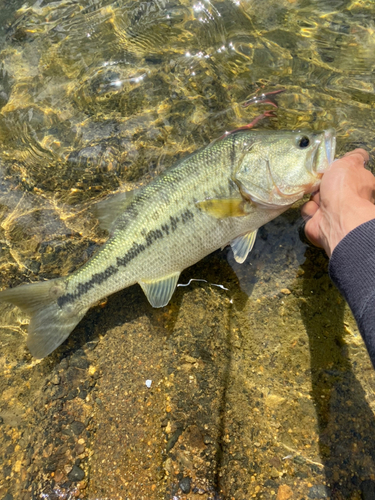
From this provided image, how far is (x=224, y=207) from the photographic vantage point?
3.15 metres

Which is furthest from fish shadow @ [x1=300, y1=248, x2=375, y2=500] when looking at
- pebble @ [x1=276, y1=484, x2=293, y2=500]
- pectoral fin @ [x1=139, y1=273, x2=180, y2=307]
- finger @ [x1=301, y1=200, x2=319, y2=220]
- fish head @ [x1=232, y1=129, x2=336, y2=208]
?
pectoral fin @ [x1=139, y1=273, x2=180, y2=307]

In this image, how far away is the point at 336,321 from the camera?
3.27 metres

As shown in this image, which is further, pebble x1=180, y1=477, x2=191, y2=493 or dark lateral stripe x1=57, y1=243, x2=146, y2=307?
dark lateral stripe x1=57, y1=243, x2=146, y2=307

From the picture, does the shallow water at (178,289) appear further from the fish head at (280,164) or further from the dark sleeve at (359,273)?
the dark sleeve at (359,273)

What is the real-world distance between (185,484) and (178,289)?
1.67 metres

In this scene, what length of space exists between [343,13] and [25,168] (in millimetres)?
4969

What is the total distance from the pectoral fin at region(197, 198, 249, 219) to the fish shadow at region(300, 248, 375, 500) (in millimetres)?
947

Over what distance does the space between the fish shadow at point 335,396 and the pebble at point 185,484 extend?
1.03 metres

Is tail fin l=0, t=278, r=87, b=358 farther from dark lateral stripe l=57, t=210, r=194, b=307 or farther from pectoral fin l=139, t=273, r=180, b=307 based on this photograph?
pectoral fin l=139, t=273, r=180, b=307

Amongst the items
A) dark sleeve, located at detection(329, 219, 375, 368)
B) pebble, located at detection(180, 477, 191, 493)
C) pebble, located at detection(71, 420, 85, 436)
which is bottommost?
pebble, located at detection(180, 477, 191, 493)

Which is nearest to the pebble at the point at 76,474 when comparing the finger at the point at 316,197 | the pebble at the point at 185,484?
the pebble at the point at 185,484

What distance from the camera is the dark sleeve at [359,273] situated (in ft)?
6.95

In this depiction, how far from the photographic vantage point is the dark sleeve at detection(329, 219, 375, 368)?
6.95 feet

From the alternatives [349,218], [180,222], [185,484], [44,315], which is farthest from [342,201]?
[44,315]
